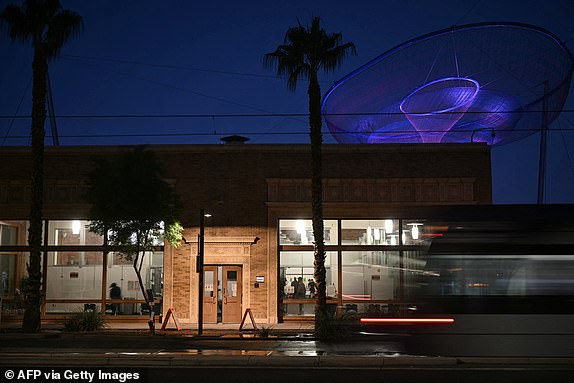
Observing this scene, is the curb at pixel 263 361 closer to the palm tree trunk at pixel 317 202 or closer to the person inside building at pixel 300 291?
the palm tree trunk at pixel 317 202

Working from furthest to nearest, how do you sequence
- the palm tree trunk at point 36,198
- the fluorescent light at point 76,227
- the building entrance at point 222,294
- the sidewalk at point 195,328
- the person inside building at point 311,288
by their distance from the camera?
the fluorescent light at point 76,227
the person inside building at point 311,288
the building entrance at point 222,294
the sidewalk at point 195,328
the palm tree trunk at point 36,198

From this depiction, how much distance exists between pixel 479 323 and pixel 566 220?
2.62m

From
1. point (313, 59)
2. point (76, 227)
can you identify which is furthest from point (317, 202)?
point (76, 227)

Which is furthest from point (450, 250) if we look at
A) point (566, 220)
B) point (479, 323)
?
point (566, 220)

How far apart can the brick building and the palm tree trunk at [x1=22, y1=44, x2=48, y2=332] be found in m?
5.19

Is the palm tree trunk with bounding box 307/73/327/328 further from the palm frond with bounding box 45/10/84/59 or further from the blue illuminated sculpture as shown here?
the palm frond with bounding box 45/10/84/59

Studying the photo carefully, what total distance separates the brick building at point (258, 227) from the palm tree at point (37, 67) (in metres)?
4.98

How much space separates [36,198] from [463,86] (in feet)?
58.0

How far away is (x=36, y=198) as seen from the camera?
23391 mm

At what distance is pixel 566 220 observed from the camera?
40.5 feet

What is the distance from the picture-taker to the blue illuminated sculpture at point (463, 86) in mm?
26031

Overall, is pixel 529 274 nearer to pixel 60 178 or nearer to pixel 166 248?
pixel 166 248

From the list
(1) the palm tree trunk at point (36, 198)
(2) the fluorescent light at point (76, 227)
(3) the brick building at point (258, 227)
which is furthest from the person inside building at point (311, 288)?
(1) the palm tree trunk at point (36, 198)

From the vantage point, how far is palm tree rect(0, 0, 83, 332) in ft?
76.0
